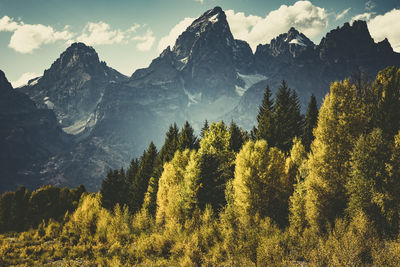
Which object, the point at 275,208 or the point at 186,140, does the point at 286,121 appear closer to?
the point at 186,140

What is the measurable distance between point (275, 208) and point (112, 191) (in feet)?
97.5

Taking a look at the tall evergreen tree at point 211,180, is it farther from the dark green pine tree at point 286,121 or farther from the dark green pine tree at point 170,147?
the dark green pine tree at point 170,147

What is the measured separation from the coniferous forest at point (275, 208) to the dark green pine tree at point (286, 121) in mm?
279

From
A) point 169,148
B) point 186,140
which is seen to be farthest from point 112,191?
point 186,140

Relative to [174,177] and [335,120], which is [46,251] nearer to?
[174,177]

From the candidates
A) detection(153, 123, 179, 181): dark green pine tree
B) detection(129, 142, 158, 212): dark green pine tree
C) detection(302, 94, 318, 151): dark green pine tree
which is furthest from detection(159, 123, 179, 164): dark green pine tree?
detection(302, 94, 318, 151): dark green pine tree

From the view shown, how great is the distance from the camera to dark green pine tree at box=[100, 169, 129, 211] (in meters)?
40.9

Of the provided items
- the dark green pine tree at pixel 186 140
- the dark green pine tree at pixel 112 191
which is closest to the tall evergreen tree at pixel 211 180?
the dark green pine tree at pixel 186 140

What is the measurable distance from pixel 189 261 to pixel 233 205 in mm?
8330

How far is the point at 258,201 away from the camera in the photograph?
22.6 m

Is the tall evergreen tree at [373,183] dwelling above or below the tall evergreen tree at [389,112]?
below

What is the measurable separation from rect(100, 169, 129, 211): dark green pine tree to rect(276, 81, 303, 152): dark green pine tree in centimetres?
2797

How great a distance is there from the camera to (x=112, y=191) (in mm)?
41500

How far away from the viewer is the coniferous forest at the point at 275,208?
50.2 feet
